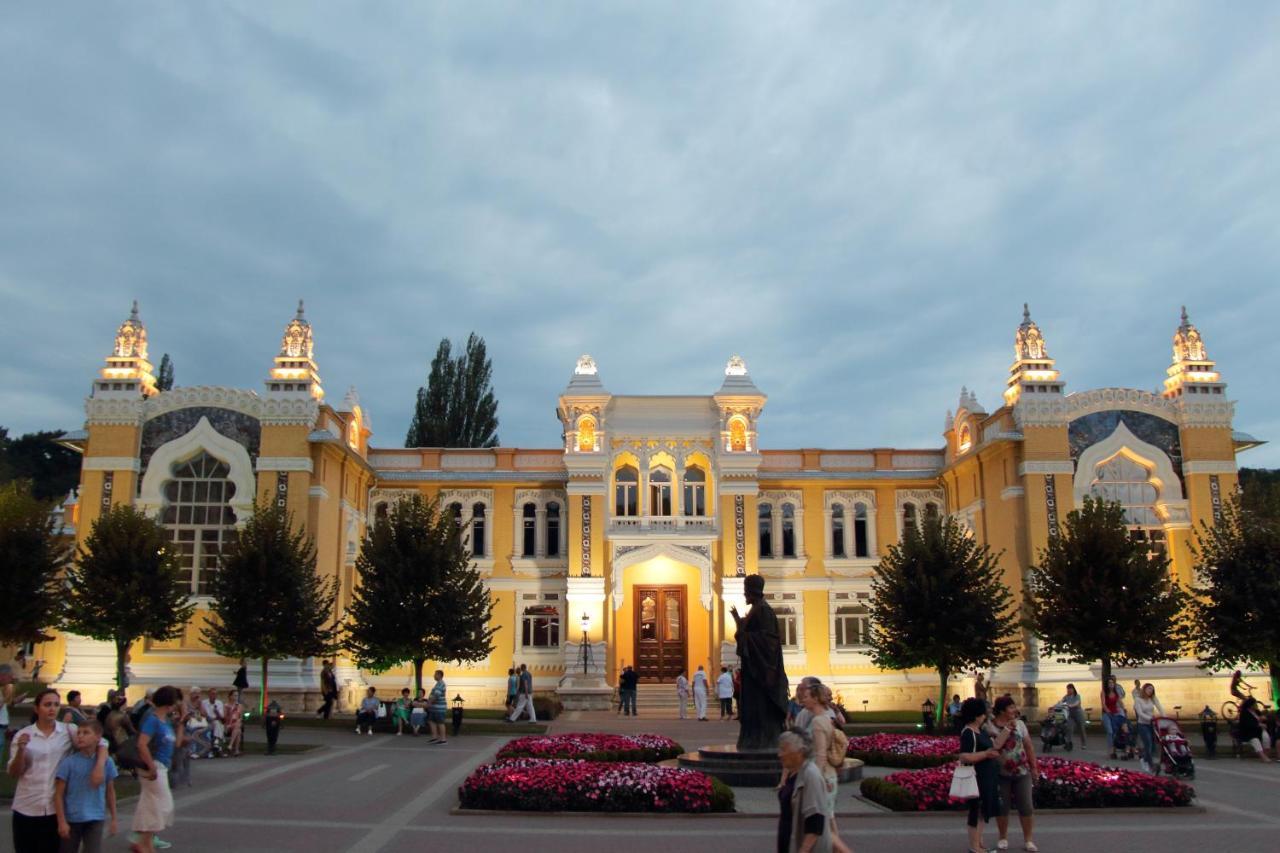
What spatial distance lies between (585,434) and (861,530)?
11662 millimetres

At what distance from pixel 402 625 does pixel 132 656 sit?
1028 cm

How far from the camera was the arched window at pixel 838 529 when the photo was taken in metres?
42.3

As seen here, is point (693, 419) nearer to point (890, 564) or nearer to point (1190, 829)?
point (890, 564)

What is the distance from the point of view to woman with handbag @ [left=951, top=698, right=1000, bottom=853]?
1189cm

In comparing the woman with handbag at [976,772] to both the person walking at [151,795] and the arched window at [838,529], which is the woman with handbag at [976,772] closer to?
the person walking at [151,795]

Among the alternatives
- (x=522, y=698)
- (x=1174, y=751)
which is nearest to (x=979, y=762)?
(x=1174, y=751)

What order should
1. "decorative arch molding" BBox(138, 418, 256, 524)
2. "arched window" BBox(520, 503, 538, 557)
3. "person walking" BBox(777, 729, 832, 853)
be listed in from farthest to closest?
"arched window" BBox(520, 503, 538, 557) → "decorative arch molding" BBox(138, 418, 256, 524) → "person walking" BBox(777, 729, 832, 853)

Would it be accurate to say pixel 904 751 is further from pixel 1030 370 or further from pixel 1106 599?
pixel 1030 370

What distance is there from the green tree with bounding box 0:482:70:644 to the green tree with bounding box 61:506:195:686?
72 centimetres

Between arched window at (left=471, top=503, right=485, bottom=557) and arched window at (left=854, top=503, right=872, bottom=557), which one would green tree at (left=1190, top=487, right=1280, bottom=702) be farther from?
arched window at (left=471, top=503, right=485, bottom=557)

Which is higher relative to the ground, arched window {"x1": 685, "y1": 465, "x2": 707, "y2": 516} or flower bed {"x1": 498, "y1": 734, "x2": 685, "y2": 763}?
arched window {"x1": 685, "y1": 465, "x2": 707, "y2": 516}

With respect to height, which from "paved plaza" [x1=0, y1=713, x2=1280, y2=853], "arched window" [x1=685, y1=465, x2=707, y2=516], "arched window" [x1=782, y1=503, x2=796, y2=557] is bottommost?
"paved plaza" [x1=0, y1=713, x2=1280, y2=853]

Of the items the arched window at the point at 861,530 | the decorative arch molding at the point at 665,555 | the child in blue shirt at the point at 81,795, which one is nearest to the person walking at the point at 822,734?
the child in blue shirt at the point at 81,795

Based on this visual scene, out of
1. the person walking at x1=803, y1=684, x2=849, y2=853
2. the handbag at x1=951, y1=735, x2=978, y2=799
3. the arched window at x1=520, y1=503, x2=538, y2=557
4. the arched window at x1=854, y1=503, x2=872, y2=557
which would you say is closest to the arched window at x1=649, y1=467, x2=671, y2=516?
the arched window at x1=520, y1=503, x2=538, y2=557
